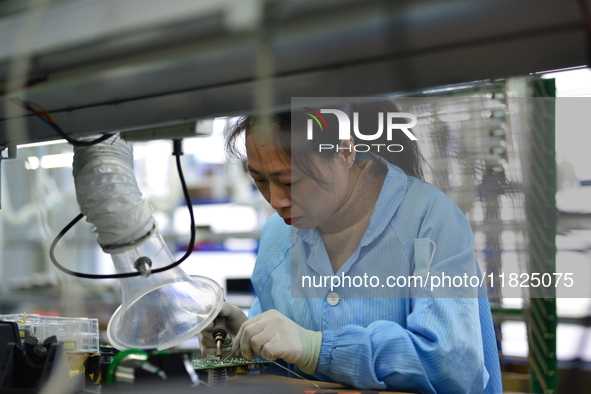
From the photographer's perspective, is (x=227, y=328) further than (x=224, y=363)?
Yes

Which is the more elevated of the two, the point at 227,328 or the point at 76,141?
the point at 76,141

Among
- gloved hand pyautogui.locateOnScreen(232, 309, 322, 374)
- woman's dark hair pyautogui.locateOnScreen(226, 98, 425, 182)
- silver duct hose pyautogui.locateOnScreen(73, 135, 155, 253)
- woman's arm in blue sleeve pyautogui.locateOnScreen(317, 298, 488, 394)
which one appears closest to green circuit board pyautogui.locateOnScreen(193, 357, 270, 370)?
gloved hand pyautogui.locateOnScreen(232, 309, 322, 374)

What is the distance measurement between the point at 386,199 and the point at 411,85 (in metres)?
0.56

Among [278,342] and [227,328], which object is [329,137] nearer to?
[278,342]

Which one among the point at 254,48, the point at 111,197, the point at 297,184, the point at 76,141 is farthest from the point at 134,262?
the point at 254,48

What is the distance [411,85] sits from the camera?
71 centimetres

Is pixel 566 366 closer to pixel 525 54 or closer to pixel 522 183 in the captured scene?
pixel 522 183

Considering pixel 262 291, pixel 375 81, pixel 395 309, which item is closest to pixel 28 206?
pixel 262 291

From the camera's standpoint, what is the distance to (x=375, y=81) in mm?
707

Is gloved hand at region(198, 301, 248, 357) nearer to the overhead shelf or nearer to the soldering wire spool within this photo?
the soldering wire spool

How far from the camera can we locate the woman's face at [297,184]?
1.19 meters

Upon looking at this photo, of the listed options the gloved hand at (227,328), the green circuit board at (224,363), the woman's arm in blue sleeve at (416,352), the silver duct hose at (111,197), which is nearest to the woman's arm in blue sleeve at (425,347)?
the woman's arm in blue sleeve at (416,352)

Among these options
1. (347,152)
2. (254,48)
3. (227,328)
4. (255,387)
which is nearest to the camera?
(254,48)

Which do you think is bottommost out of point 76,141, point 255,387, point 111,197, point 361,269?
point 255,387
